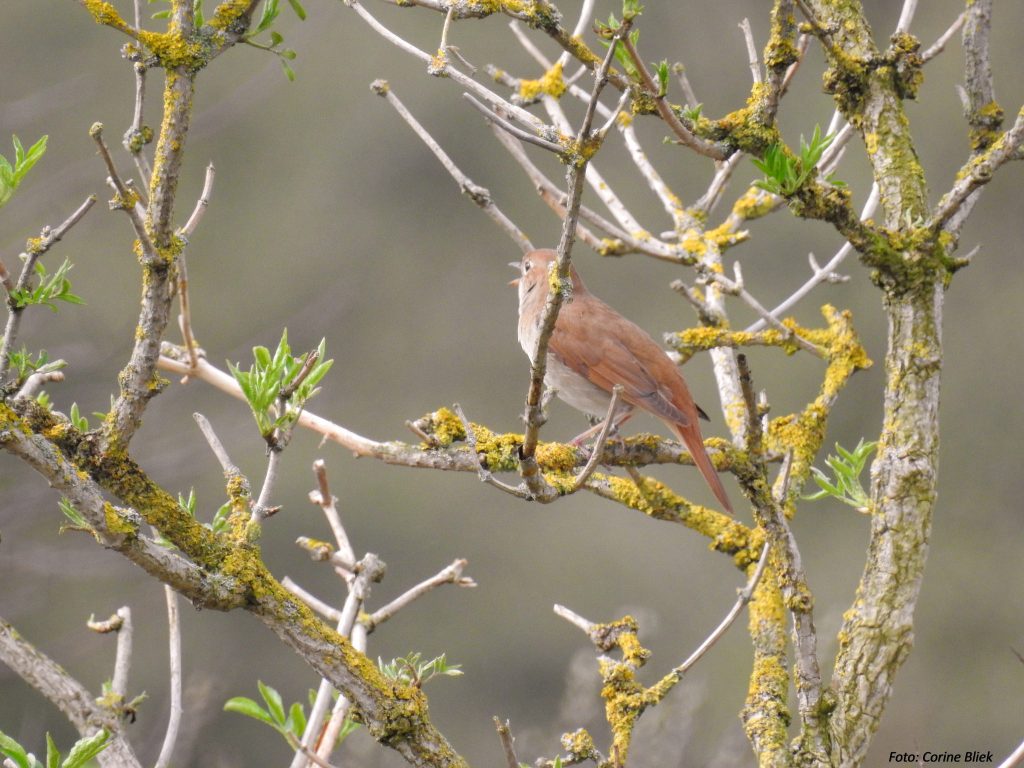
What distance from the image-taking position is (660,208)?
1244 cm

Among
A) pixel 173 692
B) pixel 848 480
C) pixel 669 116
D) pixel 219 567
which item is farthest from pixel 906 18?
pixel 173 692

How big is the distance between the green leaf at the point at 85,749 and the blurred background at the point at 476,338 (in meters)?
8.51

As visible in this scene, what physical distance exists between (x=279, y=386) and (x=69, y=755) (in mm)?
732

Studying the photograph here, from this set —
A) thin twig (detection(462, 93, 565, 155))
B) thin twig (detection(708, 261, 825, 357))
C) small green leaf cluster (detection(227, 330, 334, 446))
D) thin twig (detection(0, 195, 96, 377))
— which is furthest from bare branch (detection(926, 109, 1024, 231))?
thin twig (detection(0, 195, 96, 377))

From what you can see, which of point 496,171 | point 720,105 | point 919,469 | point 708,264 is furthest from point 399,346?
point 919,469

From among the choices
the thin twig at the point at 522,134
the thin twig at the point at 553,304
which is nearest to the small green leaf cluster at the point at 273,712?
the thin twig at the point at 553,304

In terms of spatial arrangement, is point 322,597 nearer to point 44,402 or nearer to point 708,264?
point 708,264

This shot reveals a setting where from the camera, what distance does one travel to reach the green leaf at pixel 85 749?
6.11ft

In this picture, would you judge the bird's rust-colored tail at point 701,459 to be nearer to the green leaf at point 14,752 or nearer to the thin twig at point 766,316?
the thin twig at point 766,316

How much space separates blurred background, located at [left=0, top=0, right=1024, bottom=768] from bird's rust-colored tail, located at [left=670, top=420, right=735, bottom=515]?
240 inches

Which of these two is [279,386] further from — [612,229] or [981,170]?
[981,170]

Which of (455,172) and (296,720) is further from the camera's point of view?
(455,172)

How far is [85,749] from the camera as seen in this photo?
1.87 metres

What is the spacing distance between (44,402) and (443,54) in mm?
1299
